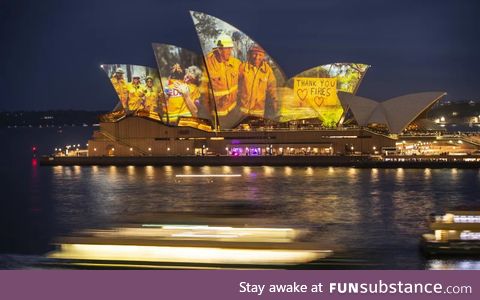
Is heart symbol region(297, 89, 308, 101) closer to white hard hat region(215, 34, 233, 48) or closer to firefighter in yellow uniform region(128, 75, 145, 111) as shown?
white hard hat region(215, 34, 233, 48)

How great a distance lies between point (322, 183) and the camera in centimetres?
2311

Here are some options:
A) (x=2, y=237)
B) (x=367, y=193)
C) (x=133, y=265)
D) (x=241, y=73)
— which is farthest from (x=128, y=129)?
(x=133, y=265)

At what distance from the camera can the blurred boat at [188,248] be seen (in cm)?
921

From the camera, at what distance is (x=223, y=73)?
31.9 metres

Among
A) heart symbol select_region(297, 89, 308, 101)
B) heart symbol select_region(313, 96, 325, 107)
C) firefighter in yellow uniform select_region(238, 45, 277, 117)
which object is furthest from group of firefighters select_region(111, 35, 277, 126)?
heart symbol select_region(313, 96, 325, 107)

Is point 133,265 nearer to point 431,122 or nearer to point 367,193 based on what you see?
point 367,193

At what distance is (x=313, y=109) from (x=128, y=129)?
25.7 ft

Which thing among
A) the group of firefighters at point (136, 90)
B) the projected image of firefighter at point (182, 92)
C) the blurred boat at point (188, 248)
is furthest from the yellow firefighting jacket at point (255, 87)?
the blurred boat at point (188, 248)

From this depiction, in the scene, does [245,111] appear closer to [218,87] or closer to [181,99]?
[218,87]

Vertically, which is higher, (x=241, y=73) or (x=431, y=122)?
(x=241, y=73)

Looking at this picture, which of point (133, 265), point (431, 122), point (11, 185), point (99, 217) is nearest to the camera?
point (133, 265)

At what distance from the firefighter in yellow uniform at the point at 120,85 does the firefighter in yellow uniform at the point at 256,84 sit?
16.1ft

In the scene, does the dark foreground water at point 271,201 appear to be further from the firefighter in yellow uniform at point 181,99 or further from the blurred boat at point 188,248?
the firefighter in yellow uniform at point 181,99

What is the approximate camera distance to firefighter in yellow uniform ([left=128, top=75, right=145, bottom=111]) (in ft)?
110
